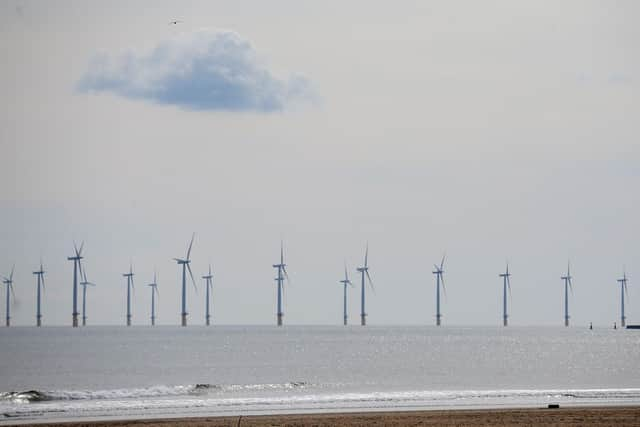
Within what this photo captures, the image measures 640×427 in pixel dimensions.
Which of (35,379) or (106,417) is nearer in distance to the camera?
(106,417)

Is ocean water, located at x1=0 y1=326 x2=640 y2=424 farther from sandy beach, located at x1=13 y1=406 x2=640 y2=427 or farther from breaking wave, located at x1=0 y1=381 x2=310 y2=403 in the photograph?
sandy beach, located at x1=13 y1=406 x2=640 y2=427

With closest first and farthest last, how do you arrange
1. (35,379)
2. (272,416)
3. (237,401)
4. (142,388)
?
(272,416) < (237,401) < (142,388) < (35,379)

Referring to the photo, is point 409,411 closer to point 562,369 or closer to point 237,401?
point 237,401

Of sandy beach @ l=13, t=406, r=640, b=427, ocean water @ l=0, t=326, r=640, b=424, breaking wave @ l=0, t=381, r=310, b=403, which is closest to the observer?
sandy beach @ l=13, t=406, r=640, b=427

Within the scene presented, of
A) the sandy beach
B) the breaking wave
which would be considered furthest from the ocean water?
the sandy beach

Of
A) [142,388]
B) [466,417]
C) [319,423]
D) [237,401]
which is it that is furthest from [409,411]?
[142,388]

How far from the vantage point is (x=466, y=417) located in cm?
4475

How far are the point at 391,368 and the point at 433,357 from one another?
24.6m

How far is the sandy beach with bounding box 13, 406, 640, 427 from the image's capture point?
42.2 meters

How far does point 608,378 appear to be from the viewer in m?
88.2

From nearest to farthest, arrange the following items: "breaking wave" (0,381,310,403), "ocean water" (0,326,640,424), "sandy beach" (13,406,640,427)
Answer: "sandy beach" (13,406,640,427)
"ocean water" (0,326,640,424)
"breaking wave" (0,381,310,403)

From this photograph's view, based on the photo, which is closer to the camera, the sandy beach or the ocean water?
the sandy beach

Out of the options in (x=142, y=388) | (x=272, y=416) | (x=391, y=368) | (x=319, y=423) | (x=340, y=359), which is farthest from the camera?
(x=340, y=359)

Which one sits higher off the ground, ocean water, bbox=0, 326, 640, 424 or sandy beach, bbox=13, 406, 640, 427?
sandy beach, bbox=13, 406, 640, 427
